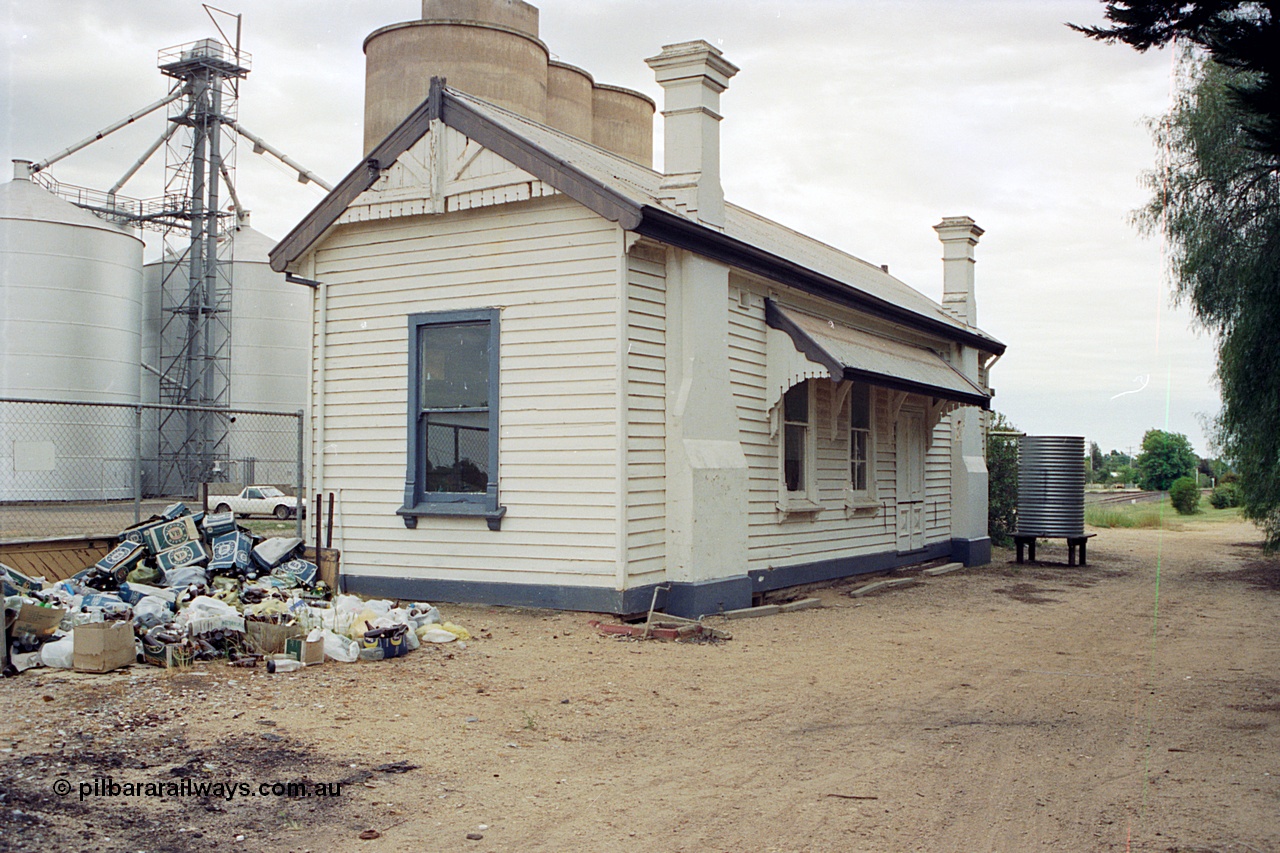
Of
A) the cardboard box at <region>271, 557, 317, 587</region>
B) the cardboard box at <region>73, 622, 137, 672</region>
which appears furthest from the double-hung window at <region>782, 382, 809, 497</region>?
the cardboard box at <region>73, 622, 137, 672</region>

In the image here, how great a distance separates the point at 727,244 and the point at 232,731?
6791 millimetres

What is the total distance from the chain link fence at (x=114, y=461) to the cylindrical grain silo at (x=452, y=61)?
8.98 meters

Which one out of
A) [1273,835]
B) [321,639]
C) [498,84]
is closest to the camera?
[1273,835]

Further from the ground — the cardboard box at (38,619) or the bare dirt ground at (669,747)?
the cardboard box at (38,619)

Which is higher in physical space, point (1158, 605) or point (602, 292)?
point (602, 292)

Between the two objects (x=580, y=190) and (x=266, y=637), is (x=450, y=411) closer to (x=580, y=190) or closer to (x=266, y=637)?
(x=580, y=190)

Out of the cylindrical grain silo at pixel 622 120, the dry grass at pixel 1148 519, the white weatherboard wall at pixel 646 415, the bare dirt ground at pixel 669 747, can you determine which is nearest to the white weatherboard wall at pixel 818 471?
the white weatherboard wall at pixel 646 415

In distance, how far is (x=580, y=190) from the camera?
31.8 ft

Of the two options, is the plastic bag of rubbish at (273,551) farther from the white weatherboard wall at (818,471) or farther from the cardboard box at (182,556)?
the white weatherboard wall at (818,471)

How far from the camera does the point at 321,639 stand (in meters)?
7.60

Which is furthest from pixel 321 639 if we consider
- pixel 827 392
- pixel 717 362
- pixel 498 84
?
pixel 498 84

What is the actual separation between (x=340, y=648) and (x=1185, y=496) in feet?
117

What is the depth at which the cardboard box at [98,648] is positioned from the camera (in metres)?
6.85

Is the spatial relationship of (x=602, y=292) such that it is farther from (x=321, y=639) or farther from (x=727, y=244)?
(x=321, y=639)
